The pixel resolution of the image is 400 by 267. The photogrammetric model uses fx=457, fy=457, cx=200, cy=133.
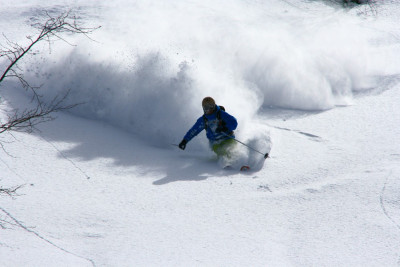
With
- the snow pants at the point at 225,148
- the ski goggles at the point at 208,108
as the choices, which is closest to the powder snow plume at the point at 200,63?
the snow pants at the point at 225,148

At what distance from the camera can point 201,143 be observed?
24.0 ft

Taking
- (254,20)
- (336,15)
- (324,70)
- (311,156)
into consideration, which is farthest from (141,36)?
(336,15)

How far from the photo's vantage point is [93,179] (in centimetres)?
644

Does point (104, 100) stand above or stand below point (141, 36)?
below

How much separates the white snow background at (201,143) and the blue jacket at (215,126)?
0.39 m

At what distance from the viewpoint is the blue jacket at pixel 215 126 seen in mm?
6742

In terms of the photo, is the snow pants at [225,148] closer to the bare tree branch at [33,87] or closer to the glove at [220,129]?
the glove at [220,129]

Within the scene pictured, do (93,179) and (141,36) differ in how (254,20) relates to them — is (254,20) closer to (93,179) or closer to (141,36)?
(141,36)

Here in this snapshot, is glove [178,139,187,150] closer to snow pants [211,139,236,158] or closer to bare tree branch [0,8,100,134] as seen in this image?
snow pants [211,139,236,158]

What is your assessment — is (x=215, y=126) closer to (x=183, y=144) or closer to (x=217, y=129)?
(x=217, y=129)

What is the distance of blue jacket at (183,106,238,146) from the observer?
265 inches

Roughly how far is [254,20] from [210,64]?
10.5 feet

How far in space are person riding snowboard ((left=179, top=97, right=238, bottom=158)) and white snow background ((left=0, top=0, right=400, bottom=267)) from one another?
0.29 metres

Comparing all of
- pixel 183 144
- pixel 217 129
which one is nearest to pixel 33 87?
pixel 183 144
